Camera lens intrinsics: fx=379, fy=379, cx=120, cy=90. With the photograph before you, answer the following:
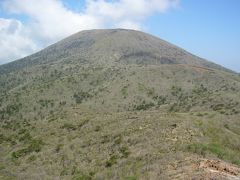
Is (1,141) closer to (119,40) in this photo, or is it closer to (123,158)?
(123,158)

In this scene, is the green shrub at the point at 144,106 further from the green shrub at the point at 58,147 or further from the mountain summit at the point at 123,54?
the mountain summit at the point at 123,54

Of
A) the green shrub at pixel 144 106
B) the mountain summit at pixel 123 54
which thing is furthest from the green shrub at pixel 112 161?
the mountain summit at pixel 123 54

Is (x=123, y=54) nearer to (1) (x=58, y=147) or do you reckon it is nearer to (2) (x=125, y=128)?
(2) (x=125, y=128)

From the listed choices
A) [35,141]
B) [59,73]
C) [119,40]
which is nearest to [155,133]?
[35,141]

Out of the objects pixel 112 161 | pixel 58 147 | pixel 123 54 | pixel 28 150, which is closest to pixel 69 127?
pixel 28 150

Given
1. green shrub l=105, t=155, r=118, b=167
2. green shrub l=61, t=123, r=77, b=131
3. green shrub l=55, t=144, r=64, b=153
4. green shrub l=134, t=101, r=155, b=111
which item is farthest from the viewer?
green shrub l=134, t=101, r=155, b=111

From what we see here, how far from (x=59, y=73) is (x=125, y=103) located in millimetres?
51068

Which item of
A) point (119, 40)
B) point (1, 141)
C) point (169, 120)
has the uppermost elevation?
point (119, 40)

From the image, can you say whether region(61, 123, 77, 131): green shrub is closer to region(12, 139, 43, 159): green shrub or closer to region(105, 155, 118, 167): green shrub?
region(12, 139, 43, 159): green shrub

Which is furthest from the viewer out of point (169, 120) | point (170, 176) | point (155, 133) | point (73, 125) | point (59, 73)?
point (59, 73)

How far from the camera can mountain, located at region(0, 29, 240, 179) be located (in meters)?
26.9

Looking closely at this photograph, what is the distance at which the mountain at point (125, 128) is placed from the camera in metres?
26.9

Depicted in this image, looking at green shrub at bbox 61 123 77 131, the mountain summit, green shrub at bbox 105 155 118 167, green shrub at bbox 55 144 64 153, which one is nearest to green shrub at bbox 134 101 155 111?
green shrub at bbox 61 123 77 131

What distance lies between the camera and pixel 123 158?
97.2 feet
